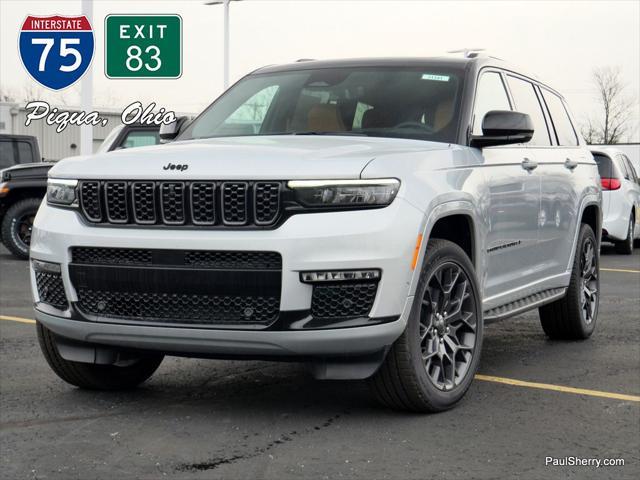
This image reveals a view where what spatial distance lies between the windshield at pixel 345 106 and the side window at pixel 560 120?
69.1 inches

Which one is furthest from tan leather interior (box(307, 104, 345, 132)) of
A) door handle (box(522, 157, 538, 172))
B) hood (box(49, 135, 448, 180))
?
door handle (box(522, 157, 538, 172))

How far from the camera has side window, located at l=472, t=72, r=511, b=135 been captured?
649 cm

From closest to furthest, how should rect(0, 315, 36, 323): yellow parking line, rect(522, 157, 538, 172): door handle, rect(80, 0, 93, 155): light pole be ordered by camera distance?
rect(522, 157, 538, 172): door handle → rect(0, 315, 36, 323): yellow parking line → rect(80, 0, 93, 155): light pole

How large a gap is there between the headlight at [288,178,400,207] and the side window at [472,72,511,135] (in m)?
1.49

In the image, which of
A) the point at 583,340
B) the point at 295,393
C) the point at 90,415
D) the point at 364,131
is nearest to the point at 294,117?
the point at 364,131

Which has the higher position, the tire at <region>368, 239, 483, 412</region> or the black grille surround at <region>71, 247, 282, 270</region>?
the black grille surround at <region>71, 247, 282, 270</region>

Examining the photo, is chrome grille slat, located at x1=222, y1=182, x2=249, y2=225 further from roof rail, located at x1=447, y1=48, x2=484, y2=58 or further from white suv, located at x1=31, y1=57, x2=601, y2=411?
roof rail, located at x1=447, y1=48, x2=484, y2=58

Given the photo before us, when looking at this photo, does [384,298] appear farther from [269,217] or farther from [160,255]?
[160,255]

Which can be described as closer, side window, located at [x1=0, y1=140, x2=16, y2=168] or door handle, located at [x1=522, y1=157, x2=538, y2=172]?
door handle, located at [x1=522, y1=157, x2=538, y2=172]

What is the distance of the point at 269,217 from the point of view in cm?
501

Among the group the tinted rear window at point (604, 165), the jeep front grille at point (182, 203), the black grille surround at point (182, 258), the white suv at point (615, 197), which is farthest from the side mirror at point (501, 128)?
the tinted rear window at point (604, 165)

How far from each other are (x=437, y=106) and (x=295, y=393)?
5.92 feet

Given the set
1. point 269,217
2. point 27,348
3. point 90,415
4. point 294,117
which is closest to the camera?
point 269,217

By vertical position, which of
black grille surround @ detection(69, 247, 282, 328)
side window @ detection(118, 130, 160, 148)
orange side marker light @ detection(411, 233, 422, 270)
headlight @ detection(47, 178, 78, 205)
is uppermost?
headlight @ detection(47, 178, 78, 205)
